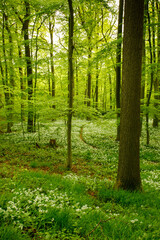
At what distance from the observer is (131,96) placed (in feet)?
13.9

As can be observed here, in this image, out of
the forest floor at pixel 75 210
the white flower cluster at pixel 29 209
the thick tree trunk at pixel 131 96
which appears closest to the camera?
the forest floor at pixel 75 210

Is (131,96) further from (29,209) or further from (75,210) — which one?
(29,209)

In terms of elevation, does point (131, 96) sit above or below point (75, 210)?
above

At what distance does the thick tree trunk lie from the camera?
4066 mm

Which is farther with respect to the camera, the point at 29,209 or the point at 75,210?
the point at 75,210

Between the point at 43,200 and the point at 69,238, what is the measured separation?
4.14ft

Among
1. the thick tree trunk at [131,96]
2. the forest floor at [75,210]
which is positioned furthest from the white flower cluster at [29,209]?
the thick tree trunk at [131,96]

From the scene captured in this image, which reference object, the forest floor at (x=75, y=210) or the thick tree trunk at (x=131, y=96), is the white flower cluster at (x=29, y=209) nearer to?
the forest floor at (x=75, y=210)

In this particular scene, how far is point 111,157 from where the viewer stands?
9586 millimetres

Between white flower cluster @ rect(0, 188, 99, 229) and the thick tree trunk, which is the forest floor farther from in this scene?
the thick tree trunk

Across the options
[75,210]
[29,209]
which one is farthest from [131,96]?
[29,209]

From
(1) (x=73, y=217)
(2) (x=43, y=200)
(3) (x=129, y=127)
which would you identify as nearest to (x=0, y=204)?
(2) (x=43, y=200)

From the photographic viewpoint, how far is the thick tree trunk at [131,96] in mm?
4066

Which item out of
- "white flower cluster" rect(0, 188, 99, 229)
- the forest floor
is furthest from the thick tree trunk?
"white flower cluster" rect(0, 188, 99, 229)
